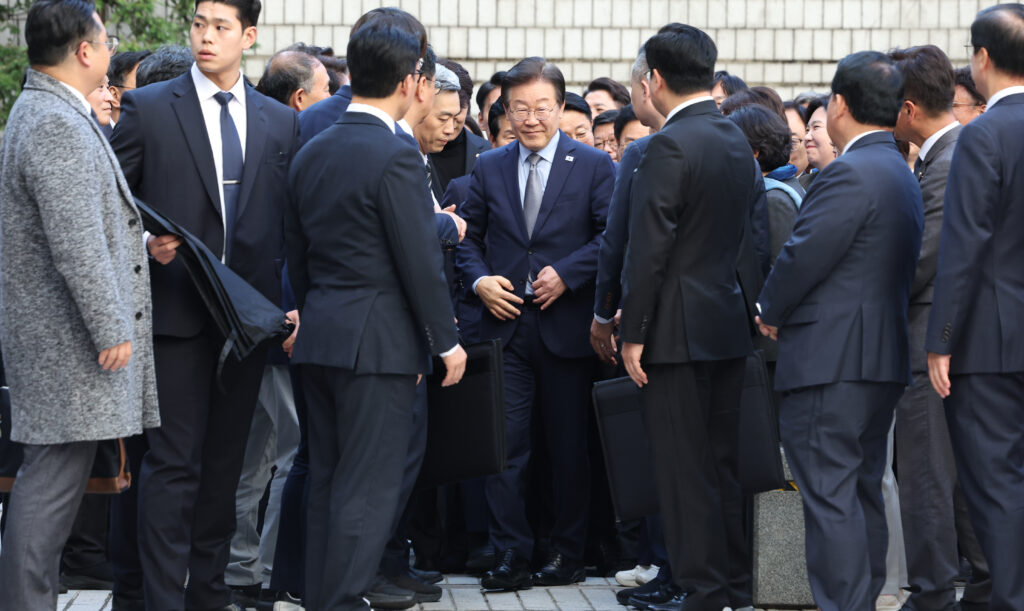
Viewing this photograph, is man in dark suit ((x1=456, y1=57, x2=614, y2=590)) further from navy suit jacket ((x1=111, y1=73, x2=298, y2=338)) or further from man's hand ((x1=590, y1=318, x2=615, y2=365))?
navy suit jacket ((x1=111, y1=73, x2=298, y2=338))

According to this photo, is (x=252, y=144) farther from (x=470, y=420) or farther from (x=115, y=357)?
(x=470, y=420)

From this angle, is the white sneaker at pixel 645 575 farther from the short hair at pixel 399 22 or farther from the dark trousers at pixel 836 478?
the short hair at pixel 399 22

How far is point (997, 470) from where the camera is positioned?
468 centimetres

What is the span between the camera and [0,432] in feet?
15.0

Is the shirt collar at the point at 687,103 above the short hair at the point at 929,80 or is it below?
below

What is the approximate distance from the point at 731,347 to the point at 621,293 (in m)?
0.51

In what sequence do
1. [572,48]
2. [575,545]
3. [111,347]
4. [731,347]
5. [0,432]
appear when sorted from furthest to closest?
[572,48]
[575,545]
[731,347]
[0,432]
[111,347]

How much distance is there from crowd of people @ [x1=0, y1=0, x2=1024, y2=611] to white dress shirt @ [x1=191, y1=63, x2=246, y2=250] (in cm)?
1

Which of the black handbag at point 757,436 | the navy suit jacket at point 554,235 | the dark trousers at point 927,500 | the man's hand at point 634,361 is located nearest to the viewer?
the man's hand at point 634,361

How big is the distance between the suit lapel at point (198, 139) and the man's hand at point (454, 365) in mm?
1007

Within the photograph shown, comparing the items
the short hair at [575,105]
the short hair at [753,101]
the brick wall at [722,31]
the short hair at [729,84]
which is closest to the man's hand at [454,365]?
the short hair at [753,101]

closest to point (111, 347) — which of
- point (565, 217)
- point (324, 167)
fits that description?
point (324, 167)

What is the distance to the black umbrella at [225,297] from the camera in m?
4.61

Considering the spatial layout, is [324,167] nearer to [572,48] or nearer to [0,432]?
[0,432]
